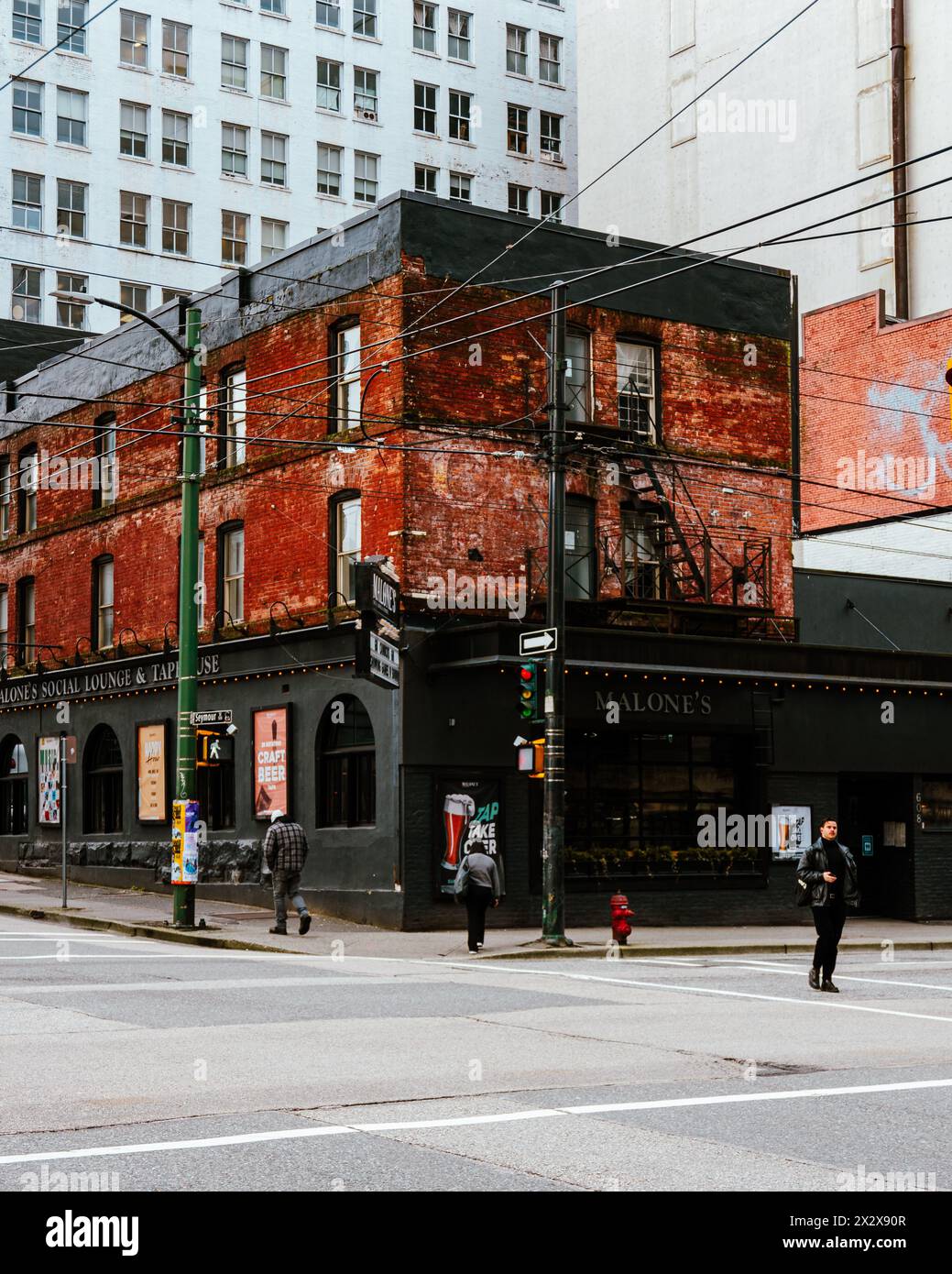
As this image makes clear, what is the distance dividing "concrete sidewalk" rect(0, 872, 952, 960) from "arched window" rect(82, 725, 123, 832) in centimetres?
336

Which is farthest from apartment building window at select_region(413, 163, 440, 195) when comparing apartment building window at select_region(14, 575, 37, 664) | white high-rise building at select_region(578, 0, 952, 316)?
apartment building window at select_region(14, 575, 37, 664)

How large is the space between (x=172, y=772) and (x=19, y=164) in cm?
3298

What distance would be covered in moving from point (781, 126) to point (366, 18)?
25513 millimetres

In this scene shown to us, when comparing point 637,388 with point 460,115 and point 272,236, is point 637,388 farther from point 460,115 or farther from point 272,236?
point 460,115

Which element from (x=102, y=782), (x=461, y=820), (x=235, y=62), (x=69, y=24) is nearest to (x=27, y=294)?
(x=69, y=24)

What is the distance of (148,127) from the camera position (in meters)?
59.2

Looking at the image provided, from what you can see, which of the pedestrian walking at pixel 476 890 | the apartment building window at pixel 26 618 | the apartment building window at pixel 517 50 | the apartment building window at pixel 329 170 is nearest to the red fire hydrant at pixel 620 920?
the pedestrian walking at pixel 476 890

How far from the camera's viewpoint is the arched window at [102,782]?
3403cm

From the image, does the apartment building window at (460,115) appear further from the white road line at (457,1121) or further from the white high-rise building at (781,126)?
the white road line at (457,1121)

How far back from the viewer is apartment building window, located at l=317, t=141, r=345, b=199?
63.2m

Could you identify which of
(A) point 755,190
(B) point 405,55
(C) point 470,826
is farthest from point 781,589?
(B) point 405,55

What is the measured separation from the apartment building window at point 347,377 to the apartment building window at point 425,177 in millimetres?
39016
